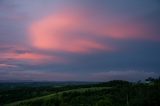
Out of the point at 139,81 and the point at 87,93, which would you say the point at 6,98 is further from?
the point at 139,81

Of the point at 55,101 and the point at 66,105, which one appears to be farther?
the point at 55,101

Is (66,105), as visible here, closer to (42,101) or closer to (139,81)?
(42,101)

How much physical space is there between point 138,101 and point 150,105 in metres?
8.30

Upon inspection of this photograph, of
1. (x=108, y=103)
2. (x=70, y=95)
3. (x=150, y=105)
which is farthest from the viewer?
(x=70, y=95)

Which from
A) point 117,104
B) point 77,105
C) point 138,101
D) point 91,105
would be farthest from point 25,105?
point 138,101

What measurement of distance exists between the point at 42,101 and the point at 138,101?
63762 millimetres

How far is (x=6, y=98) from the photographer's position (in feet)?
620

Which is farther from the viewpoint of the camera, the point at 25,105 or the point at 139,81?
the point at 139,81

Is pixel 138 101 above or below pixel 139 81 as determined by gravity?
below

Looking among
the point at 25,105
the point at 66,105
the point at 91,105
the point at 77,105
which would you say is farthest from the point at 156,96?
the point at 25,105

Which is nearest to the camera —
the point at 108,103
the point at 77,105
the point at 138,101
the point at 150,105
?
the point at 150,105

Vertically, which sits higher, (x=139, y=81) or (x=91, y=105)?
(x=139, y=81)

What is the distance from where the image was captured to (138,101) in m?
93.2

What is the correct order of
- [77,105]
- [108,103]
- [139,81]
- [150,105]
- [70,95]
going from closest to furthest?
[150,105], [108,103], [77,105], [70,95], [139,81]
